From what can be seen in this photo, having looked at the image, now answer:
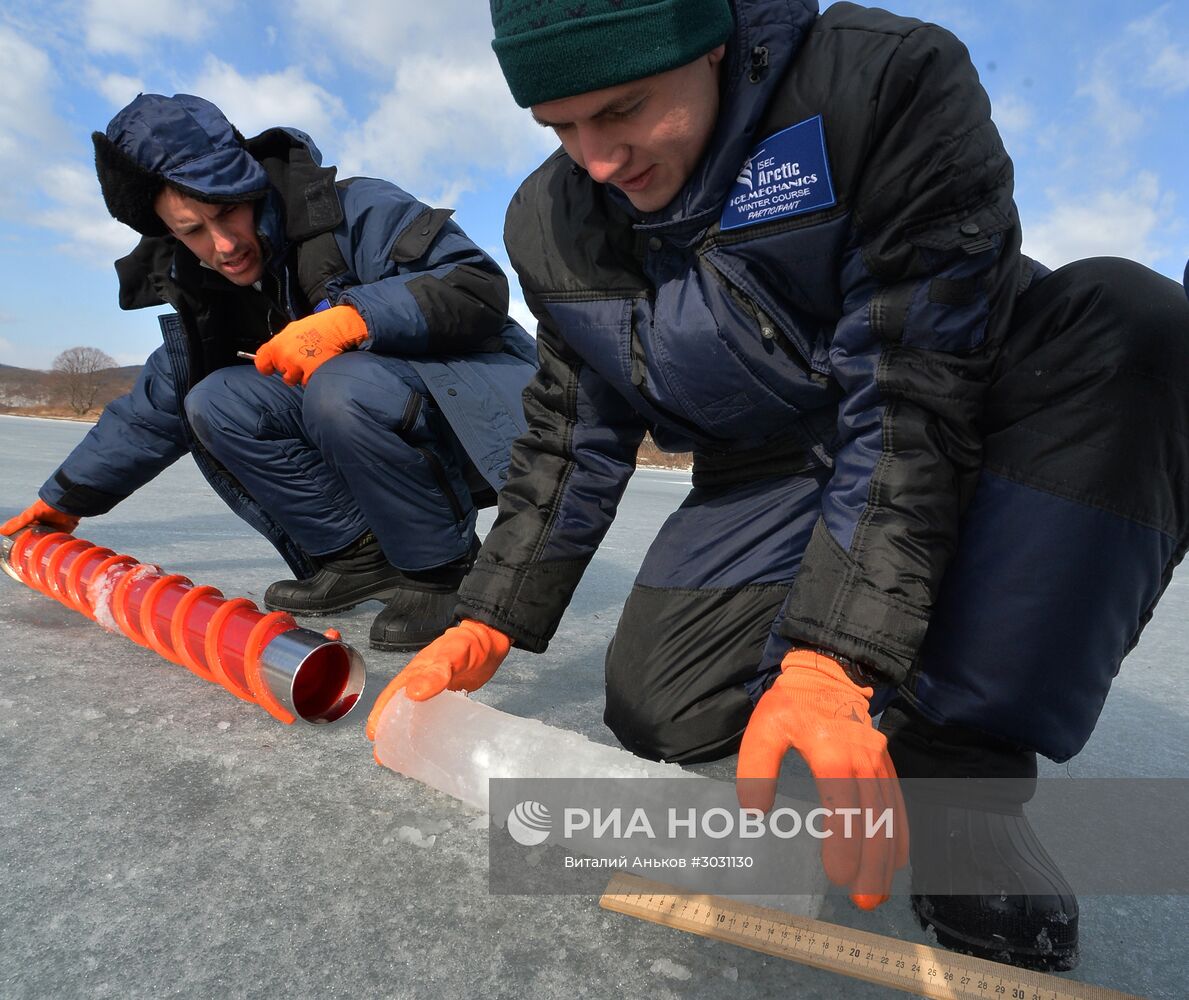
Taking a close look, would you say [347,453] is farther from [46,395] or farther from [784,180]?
[46,395]

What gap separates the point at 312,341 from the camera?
1979mm

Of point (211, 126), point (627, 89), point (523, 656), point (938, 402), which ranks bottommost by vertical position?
point (523, 656)

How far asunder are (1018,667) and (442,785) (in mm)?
804

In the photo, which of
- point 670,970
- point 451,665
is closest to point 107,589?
point 451,665

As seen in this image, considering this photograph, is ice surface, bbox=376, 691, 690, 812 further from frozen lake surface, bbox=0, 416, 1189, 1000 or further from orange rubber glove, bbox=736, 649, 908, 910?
orange rubber glove, bbox=736, 649, 908, 910

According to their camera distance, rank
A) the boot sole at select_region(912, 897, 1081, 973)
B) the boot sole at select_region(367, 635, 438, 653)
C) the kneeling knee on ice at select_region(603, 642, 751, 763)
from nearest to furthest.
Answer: the boot sole at select_region(912, 897, 1081, 973), the kneeling knee on ice at select_region(603, 642, 751, 763), the boot sole at select_region(367, 635, 438, 653)

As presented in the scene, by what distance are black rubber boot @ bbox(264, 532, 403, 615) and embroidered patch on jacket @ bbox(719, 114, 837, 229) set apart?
1.44 metres

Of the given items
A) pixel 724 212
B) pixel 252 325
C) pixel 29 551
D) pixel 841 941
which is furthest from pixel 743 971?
pixel 252 325

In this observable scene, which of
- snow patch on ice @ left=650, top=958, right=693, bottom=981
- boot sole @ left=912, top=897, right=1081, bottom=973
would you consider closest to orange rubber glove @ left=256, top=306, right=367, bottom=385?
snow patch on ice @ left=650, top=958, right=693, bottom=981

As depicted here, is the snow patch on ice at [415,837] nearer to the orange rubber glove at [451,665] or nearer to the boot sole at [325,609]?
the orange rubber glove at [451,665]

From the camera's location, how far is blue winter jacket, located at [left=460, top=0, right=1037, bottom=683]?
1.01 meters

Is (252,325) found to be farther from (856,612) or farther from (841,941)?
(841,941)

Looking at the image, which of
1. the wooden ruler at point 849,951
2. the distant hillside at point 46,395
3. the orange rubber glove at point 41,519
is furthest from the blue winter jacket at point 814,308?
the distant hillside at point 46,395

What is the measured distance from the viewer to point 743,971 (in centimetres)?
82
